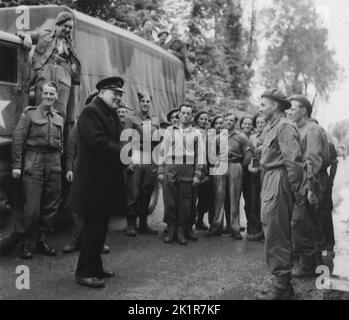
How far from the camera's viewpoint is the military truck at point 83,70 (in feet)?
18.0

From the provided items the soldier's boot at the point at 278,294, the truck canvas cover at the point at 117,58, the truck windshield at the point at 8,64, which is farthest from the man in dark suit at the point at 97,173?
the truck canvas cover at the point at 117,58

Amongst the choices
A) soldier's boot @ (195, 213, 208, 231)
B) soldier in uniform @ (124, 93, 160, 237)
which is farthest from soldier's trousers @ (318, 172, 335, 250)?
soldier in uniform @ (124, 93, 160, 237)

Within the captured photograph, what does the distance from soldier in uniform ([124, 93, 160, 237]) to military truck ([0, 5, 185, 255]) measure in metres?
0.78

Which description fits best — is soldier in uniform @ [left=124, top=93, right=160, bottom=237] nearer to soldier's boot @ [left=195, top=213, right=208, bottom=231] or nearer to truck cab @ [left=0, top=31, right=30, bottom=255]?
soldier's boot @ [left=195, top=213, right=208, bottom=231]

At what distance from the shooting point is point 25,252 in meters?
5.46

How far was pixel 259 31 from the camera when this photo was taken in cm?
2636

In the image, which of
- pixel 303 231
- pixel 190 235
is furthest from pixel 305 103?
pixel 190 235

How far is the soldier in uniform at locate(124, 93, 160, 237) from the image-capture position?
7039mm

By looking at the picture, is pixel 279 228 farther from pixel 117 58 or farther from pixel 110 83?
pixel 117 58

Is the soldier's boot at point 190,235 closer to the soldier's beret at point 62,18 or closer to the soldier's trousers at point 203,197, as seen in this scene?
the soldier's trousers at point 203,197

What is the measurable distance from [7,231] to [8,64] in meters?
1.93

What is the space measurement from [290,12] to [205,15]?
6632 mm
